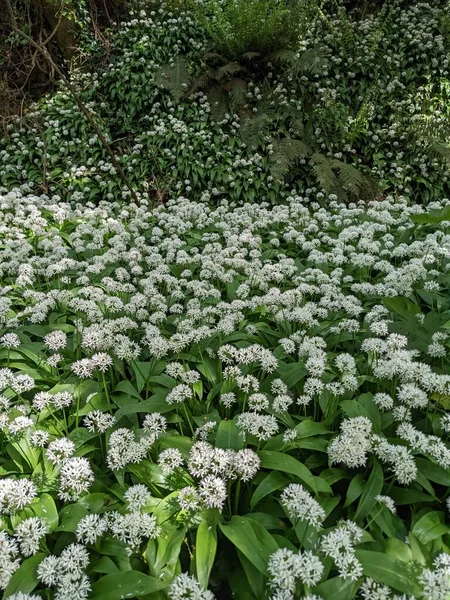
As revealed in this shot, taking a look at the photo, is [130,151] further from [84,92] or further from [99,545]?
[99,545]

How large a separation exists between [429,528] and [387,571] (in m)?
0.33

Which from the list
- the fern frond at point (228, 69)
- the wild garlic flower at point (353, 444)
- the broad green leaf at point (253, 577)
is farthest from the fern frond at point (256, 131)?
the broad green leaf at point (253, 577)

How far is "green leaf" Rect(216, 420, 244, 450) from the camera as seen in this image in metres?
1.89

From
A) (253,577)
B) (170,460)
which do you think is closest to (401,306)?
(170,460)

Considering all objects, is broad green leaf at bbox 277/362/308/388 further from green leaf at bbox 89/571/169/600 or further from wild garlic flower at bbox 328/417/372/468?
green leaf at bbox 89/571/169/600

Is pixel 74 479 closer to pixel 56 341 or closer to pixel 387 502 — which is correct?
pixel 56 341

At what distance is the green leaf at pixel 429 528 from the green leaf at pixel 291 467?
33 cm

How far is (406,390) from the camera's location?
1974 mm

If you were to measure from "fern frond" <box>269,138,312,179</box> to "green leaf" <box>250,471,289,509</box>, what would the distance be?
5.18 meters

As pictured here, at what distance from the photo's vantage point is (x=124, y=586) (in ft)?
4.55

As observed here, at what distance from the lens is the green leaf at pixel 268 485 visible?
1696 mm

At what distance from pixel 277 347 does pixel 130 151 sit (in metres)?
5.62

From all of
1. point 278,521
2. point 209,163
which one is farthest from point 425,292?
point 209,163

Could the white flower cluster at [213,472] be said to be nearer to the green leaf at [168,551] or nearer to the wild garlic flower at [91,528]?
the green leaf at [168,551]
